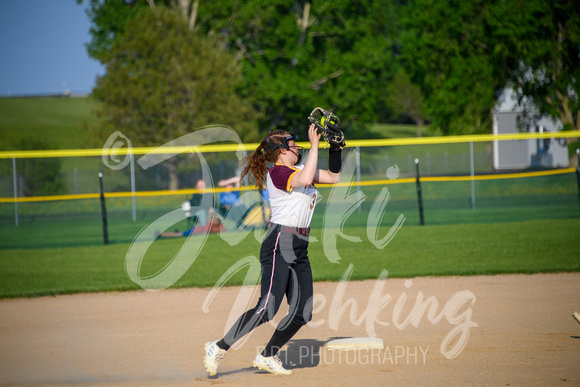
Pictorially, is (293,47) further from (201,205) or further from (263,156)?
(263,156)

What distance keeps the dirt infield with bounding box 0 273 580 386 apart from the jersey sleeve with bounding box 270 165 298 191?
1558 millimetres

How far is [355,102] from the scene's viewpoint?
112 ft

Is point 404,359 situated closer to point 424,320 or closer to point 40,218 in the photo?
point 424,320

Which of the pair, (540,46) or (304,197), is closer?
(304,197)

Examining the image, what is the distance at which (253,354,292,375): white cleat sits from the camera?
454cm

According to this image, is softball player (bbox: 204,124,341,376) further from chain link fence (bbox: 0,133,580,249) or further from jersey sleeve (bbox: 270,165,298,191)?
chain link fence (bbox: 0,133,580,249)

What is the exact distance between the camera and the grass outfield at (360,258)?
905 cm

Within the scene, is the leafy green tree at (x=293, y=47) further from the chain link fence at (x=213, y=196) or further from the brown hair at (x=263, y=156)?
the brown hair at (x=263, y=156)

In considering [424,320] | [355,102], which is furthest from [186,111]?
[424,320]

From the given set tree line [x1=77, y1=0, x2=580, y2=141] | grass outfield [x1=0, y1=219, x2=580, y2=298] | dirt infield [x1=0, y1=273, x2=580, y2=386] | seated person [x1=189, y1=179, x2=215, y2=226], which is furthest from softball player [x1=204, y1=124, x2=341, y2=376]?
tree line [x1=77, y1=0, x2=580, y2=141]

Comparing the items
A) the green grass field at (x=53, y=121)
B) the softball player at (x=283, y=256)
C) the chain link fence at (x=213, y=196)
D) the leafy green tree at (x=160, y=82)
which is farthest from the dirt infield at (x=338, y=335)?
the green grass field at (x=53, y=121)

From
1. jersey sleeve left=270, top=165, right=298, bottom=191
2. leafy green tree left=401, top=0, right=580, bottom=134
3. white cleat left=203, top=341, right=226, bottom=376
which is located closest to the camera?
jersey sleeve left=270, top=165, right=298, bottom=191

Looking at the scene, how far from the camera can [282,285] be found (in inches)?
173

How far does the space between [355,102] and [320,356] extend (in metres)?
30.2
